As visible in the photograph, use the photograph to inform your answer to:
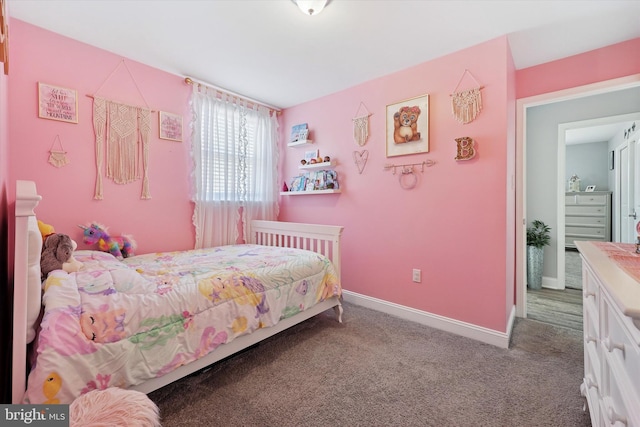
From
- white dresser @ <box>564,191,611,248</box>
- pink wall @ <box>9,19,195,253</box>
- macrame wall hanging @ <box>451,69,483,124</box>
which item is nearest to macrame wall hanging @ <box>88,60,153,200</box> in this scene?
pink wall @ <box>9,19,195,253</box>

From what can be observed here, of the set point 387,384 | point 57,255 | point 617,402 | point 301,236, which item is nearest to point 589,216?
point 301,236

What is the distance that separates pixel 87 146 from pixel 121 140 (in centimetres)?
24

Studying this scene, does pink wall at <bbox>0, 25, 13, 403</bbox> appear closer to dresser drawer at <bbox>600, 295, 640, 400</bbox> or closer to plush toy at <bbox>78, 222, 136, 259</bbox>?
plush toy at <bbox>78, 222, 136, 259</bbox>

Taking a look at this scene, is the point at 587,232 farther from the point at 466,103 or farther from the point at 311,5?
the point at 311,5

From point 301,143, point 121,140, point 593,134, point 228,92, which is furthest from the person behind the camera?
point 593,134

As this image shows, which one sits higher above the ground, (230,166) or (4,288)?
(230,166)

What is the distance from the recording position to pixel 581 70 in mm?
2268

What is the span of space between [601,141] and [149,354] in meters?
8.51

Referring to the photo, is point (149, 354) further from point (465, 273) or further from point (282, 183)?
point (282, 183)

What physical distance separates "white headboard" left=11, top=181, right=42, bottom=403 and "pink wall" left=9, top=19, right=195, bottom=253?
1.25 meters

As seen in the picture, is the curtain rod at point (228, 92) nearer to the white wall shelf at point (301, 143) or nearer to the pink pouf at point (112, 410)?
the white wall shelf at point (301, 143)

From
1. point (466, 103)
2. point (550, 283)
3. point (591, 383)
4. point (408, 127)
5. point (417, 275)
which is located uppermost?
point (466, 103)

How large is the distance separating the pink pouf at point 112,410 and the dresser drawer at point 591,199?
8.04 metres

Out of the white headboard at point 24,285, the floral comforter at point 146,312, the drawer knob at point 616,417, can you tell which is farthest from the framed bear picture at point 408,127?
the white headboard at point 24,285
